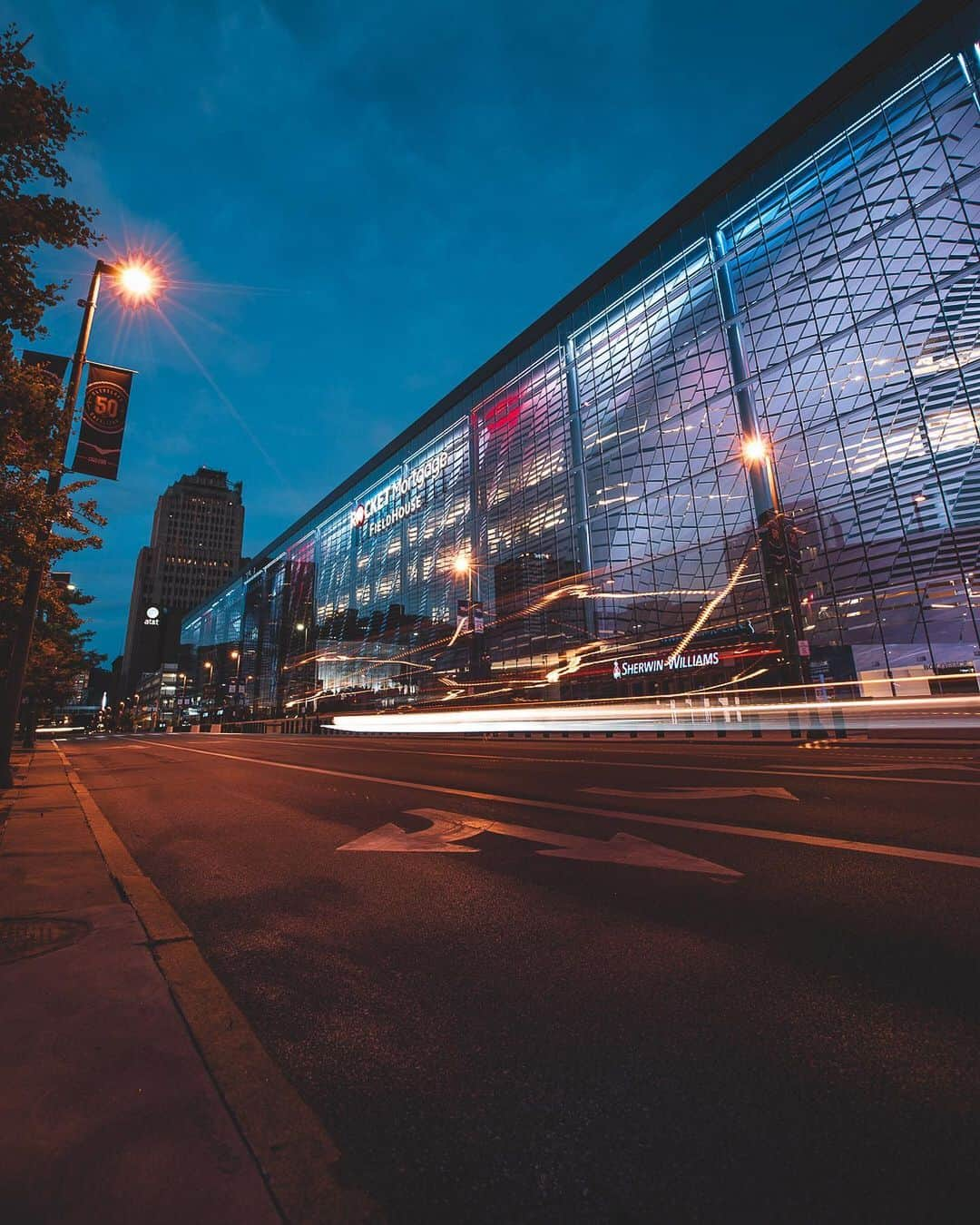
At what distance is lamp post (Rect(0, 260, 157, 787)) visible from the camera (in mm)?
10992

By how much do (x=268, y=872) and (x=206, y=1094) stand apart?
3323mm

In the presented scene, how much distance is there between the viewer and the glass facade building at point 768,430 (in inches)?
1171

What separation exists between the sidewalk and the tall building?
7170 inches

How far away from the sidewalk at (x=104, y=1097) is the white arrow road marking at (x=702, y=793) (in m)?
5.85

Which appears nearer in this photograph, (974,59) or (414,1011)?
(414,1011)

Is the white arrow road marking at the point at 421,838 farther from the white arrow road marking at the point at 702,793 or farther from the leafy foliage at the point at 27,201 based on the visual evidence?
the leafy foliage at the point at 27,201

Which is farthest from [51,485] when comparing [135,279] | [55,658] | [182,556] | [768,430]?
[182,556]

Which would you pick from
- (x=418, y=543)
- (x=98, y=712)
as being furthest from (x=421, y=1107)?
(x=98, y=712)

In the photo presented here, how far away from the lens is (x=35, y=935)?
3572 mm

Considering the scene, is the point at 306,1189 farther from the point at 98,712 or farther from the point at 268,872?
the point at 98,712

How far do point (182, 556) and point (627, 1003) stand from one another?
634ft

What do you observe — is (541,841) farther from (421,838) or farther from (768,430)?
(768,430)

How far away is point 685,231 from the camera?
41062 mm

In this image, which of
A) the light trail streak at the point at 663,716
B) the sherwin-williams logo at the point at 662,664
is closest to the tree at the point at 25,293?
the light trail streak at the point at 663,716
